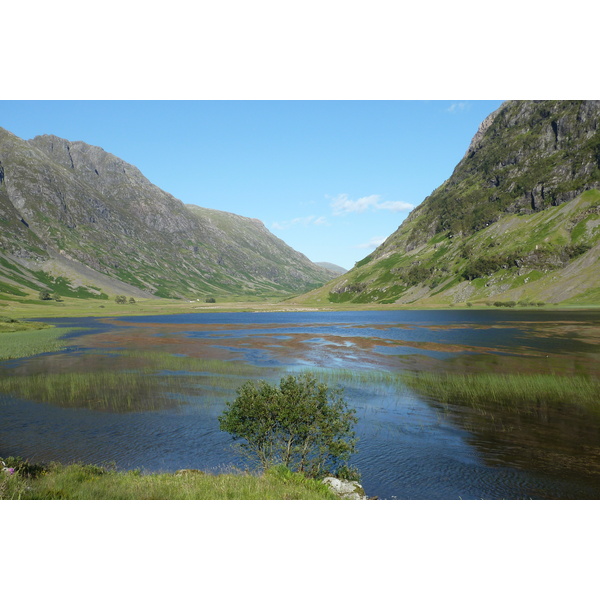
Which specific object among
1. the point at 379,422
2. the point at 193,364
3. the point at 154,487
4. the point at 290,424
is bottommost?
the point at 379,422

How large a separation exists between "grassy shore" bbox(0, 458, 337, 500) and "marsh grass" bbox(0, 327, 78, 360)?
7032 centimetres

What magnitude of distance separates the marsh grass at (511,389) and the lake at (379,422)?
4.93 feet

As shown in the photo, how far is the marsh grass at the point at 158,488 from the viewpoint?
15953 millimetres

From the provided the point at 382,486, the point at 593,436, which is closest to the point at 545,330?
the point at 593,436

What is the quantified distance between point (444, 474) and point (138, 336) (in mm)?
104041

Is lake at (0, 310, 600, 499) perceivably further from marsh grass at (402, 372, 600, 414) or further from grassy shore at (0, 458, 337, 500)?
grassy shore at (0, 458, 337, 500)

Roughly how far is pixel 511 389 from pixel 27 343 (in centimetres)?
9892

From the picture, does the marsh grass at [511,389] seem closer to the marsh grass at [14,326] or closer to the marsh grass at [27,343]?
the marsh grass at [27,343]

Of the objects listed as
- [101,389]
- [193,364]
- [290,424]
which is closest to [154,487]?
[290,424]

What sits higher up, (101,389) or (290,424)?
(290,424)

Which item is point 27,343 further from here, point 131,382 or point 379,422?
point 379,422

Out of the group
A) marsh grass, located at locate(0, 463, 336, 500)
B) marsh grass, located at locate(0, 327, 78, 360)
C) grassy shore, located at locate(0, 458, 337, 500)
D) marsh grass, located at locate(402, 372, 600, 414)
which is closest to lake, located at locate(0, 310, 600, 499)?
marsh grass, located at locate(402, 372, 600, 414)

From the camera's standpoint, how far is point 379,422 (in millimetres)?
38594

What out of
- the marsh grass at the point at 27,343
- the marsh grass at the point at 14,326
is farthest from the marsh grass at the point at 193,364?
the marsh grass at the point at 14,326
